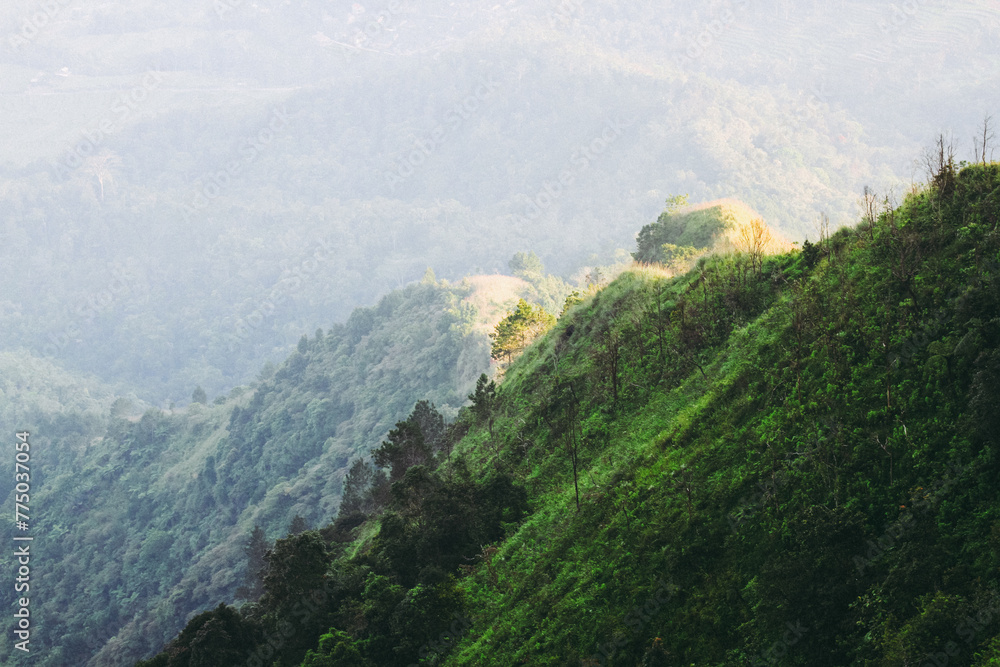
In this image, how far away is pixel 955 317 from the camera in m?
12.5

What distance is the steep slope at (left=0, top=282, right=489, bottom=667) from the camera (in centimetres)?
7531

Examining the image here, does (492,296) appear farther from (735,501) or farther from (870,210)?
(735,501)

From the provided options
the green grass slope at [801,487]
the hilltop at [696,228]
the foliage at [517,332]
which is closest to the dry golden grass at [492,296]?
the hilltop at [696,228]

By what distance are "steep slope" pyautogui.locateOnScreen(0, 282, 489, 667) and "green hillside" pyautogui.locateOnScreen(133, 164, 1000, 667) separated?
53809 mm

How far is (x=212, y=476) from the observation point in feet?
317

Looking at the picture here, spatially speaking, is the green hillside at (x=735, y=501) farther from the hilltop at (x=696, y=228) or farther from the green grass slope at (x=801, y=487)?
the hilltop at (x=696, y=228)

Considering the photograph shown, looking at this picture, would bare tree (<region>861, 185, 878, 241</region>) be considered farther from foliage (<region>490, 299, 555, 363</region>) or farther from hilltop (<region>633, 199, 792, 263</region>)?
hilltop (<region>633, 199, 792, 263</region>)

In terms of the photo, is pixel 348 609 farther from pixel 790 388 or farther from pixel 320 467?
pixel 320 467

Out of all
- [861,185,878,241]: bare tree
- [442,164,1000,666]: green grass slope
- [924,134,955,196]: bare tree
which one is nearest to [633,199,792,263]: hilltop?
[861,185,878,241]: bare tree

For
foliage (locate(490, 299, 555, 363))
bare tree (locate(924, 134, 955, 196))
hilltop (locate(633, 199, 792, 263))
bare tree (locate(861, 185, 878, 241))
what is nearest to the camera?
bare tree (locate(924, 134, 955, 196))

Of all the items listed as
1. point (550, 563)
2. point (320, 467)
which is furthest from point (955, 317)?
point (320, 467)

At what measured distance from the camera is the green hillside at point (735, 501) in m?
10.8

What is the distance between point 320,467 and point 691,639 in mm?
76599

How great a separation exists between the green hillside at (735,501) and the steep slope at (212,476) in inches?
2118
